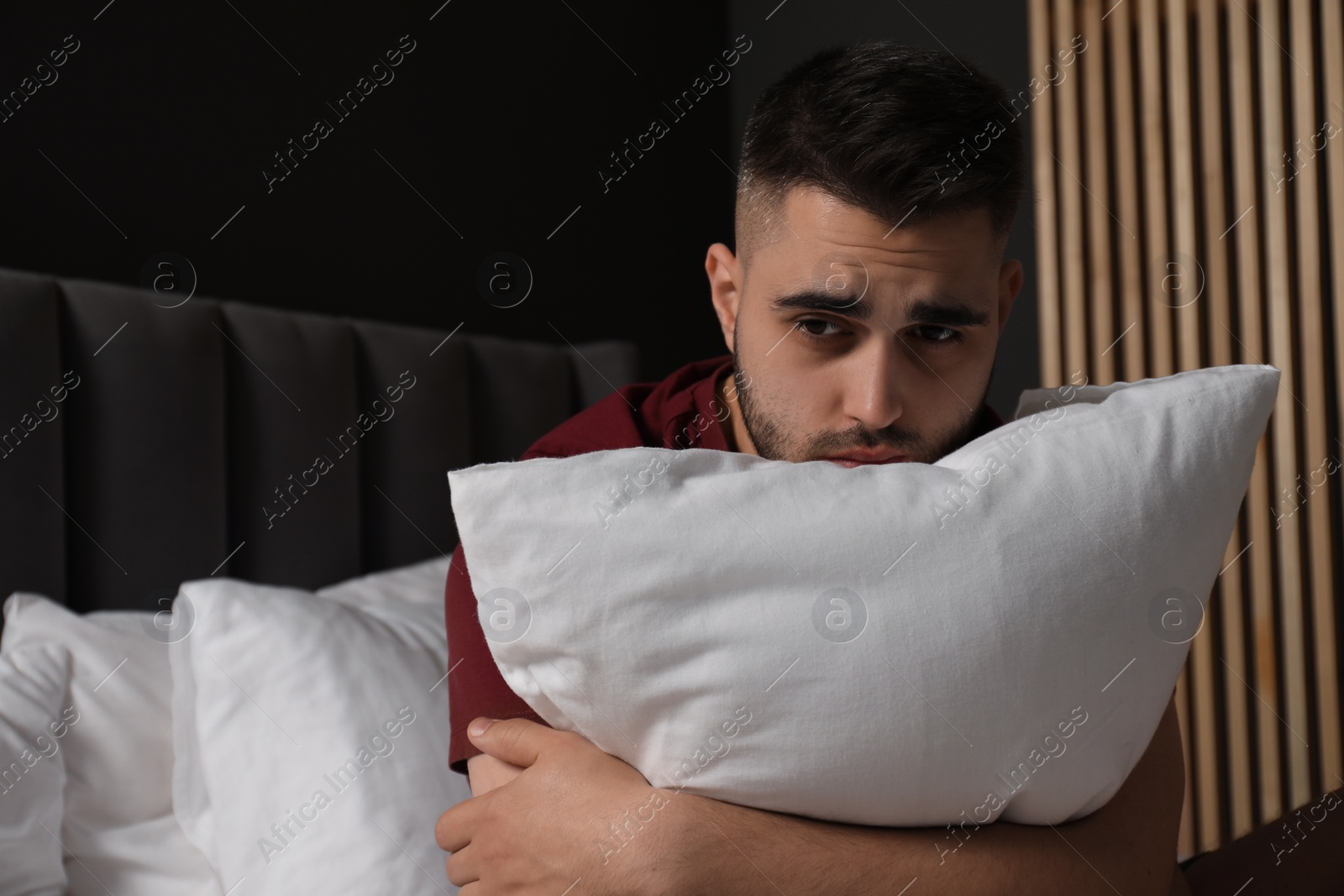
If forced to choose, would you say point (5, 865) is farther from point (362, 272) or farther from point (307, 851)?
point (362, 272)

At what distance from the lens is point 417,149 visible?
1912 mm

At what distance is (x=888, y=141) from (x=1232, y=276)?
1623 mm

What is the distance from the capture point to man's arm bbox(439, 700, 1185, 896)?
2.07 feet

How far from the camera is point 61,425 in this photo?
1.27m

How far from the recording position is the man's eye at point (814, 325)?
2.93 ft

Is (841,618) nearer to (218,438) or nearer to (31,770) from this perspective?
(31,770)

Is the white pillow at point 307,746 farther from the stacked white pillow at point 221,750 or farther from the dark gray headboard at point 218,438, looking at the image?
the dark gray headboard at point 218,438

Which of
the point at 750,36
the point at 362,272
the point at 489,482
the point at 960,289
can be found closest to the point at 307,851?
the point at 489,482

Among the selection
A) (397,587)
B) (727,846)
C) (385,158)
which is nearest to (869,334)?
(727,846)

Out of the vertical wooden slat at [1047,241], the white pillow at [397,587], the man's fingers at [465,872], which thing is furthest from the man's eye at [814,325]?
the vertical wooden slat at [1047,241]

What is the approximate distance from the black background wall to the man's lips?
107cm

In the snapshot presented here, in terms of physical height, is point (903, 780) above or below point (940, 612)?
below

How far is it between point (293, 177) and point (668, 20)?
1.17 meters

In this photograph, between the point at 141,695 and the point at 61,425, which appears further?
the point at 61,425
